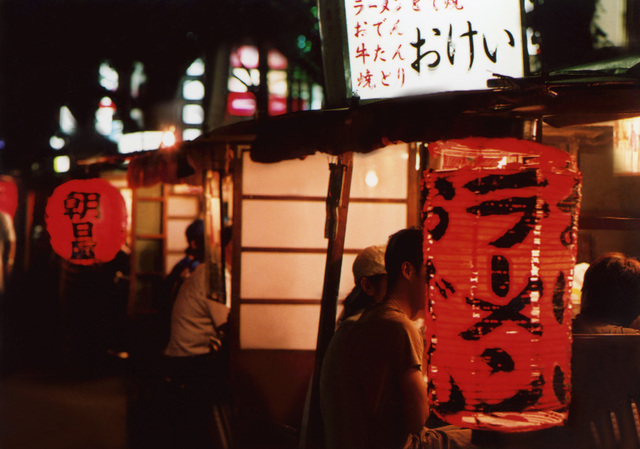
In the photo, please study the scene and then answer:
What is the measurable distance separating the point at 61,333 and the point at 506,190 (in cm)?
1216

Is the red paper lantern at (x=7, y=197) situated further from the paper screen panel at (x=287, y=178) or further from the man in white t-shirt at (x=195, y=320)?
the paper screen panel at (x=287, y=178)

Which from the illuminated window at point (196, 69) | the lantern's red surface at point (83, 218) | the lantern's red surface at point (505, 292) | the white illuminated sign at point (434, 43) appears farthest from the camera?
the illuminated window at point (196, 69)

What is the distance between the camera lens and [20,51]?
15.0 meters

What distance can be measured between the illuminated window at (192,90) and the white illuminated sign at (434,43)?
1558 centimetres

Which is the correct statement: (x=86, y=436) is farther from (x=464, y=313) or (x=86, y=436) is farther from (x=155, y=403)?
(x=464, y=313)

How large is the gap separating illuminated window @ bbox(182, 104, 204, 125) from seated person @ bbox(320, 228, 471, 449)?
1731 centimetres

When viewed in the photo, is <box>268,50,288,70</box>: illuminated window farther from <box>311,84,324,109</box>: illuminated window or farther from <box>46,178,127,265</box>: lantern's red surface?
<box>46,178,127,265</box>: lantern's red surface

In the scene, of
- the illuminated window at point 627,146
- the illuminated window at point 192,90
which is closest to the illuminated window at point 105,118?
the illuminated window at point 192,90

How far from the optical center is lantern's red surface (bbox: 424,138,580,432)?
3.47 metres

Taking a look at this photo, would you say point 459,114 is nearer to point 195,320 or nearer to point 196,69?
point 195,320

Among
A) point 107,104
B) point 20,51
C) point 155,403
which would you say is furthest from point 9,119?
point 155,403

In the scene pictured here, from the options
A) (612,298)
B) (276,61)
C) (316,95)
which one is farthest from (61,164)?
(612,298)

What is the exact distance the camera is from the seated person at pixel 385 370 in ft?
12.4

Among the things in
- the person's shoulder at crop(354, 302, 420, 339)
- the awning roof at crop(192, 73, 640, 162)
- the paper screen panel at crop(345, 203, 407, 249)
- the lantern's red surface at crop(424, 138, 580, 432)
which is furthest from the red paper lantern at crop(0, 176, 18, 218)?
the lantern's red surface at crop(424, 138, 580, 432)
